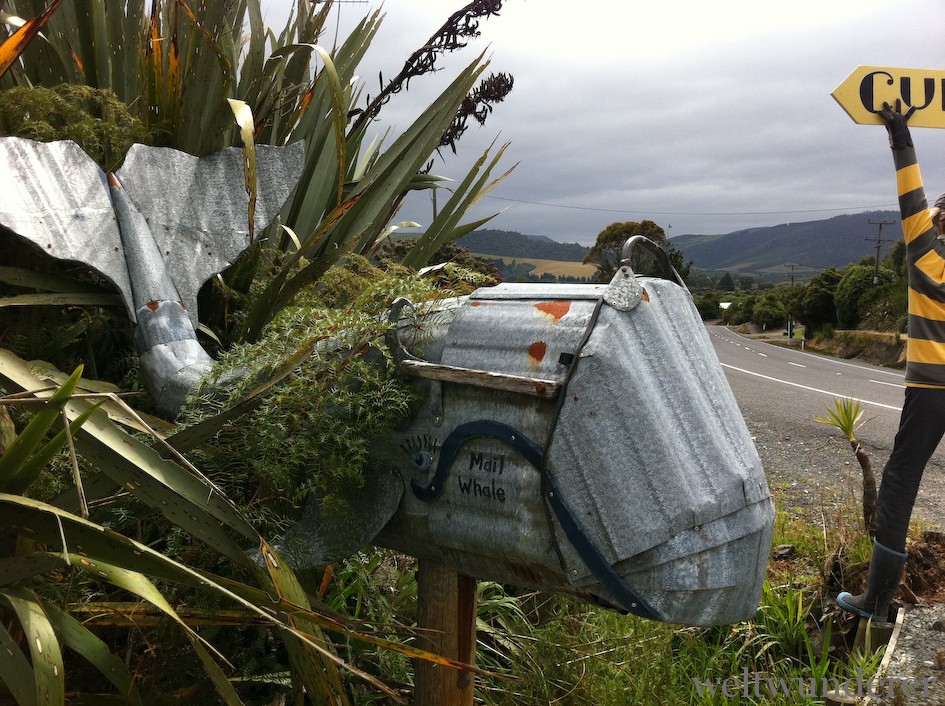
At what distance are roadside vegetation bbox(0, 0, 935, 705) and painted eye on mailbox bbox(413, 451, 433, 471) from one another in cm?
9

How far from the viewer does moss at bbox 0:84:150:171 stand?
2295 millimetres

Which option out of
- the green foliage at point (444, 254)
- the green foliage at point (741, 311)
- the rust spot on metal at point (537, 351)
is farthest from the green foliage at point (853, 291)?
the rust spot on metal at point (537, 351)

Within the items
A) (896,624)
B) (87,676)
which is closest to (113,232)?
(87,676)

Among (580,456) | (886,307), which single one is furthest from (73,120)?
(886,307)

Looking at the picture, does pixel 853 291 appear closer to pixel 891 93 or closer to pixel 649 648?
pixel 891 93

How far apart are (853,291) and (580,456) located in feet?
68.1

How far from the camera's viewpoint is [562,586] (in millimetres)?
1420

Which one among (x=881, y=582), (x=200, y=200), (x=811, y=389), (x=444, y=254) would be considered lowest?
(x=811, y=389)

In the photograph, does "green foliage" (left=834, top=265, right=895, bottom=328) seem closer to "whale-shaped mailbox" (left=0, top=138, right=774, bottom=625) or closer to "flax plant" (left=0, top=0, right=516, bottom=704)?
"flax plant" (left=0, top=0, right=516, bottom=704)

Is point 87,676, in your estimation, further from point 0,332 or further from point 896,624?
point 896,624

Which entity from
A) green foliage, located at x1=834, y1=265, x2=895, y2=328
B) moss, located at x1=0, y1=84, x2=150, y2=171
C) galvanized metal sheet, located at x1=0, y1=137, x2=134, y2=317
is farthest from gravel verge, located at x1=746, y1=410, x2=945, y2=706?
green foliage, located at x1=834, y1=265, x2=895, y2=328

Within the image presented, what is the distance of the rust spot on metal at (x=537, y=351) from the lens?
1403 millimetres

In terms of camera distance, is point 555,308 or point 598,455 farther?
point 555,308

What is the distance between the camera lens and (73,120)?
242 centimetres
